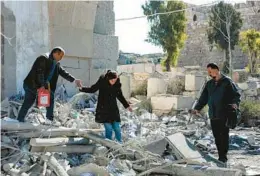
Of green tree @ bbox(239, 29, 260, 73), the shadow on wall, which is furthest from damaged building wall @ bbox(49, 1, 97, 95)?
green tree @ bbox(239, 29, 260, 73)

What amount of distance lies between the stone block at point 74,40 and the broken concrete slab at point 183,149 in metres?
3.58

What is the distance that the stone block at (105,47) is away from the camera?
1005 cm

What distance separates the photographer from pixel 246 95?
16.3 metres

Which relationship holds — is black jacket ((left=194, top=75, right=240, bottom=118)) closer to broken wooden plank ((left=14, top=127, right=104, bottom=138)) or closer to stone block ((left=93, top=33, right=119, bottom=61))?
broken wooden plank ((left=14, top=127, right=104, bottom=138))

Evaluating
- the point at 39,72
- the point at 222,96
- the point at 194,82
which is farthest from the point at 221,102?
the point at 194,82

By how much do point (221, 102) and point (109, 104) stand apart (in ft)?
5.50

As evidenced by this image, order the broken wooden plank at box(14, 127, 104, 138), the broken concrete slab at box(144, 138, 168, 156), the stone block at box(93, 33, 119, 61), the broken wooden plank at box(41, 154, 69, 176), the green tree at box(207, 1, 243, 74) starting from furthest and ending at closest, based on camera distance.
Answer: the green tree at box(207, 1, 243, 74) → the stone block at box(93, 33, 119, 61) → the broken concrete slab at box(144, 138, 168, 156) → the broken wooden plank at box(14, 127, 104, 138) → the broken wooden plank at box(41, 154, 69, 176)

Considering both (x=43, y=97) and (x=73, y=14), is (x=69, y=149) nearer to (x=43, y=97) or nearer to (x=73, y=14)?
(x=43, y=97)

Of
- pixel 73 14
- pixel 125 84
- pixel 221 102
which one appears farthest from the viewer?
pixel 125 84

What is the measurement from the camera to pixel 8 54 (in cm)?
867

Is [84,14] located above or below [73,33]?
above

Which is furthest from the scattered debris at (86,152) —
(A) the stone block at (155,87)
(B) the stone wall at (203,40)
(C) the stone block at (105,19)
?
(B) the stone wall at (203,40)

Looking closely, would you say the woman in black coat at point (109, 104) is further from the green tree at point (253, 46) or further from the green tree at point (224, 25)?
the green tree at point (224, 25)

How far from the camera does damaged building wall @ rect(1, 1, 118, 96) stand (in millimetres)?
8648
